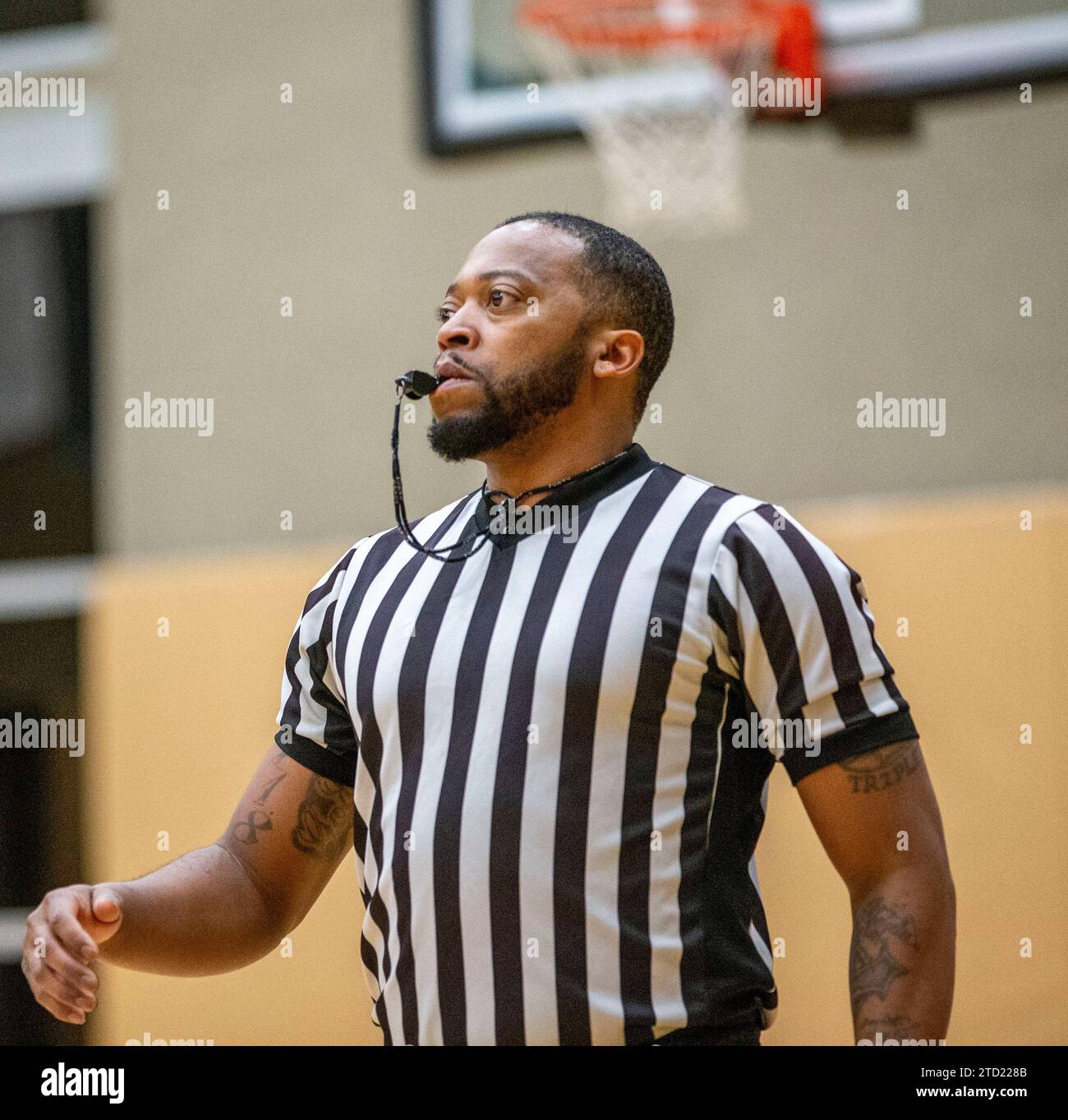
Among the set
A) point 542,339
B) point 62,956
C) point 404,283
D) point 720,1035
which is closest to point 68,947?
point 62,956

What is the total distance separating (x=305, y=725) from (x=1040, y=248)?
329cm

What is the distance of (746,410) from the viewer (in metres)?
4.88

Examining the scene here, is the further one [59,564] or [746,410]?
[59,564]

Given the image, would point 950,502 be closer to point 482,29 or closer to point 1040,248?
point 1040,248

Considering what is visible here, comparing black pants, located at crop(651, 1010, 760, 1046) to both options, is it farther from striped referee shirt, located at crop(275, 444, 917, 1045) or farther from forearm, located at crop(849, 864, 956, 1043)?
forearm, located at crop(849, 864, 956, 1043)

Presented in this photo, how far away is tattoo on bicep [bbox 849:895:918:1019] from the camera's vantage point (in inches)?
67.3

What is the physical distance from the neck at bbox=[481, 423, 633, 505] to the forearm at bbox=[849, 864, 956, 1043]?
2.16 feet

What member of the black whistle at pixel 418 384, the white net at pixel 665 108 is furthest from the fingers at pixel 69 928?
the white net at pixel 665 108

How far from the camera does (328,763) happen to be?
2.03m

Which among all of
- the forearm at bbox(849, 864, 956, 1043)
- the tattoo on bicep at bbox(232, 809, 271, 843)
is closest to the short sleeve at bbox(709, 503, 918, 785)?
the forearm at bbox(849, 864, 956, 1043)

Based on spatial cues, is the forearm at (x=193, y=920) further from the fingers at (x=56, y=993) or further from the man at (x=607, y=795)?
the fingers at (x=56, y=993)

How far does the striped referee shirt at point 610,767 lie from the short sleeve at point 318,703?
15 centimetres

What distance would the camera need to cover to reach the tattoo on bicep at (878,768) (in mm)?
1734
